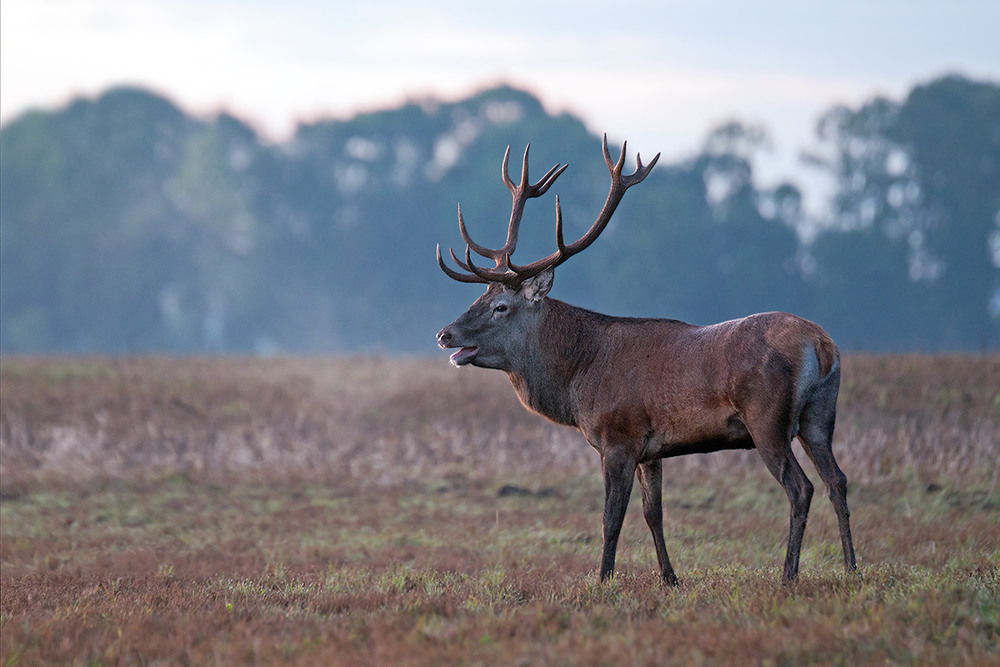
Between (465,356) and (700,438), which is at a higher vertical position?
(465,356)

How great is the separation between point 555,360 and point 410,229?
52.0 meters

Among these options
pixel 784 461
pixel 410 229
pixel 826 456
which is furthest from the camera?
pixel 410 229

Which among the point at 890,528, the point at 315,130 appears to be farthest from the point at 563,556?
the point at 315,130

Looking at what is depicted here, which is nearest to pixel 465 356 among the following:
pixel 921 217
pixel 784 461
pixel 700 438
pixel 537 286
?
pixel 537 286

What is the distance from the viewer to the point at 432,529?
38.9 ft

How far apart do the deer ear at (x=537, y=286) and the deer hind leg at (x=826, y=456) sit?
2371 mm

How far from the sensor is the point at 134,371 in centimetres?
2103

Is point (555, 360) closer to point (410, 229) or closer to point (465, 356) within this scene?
point (465, 356)

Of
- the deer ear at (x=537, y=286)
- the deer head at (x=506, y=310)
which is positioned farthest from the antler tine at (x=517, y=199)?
the deer ear at (x=537, y=286)

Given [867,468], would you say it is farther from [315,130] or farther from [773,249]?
[315,130]

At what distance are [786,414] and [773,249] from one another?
2043 inches

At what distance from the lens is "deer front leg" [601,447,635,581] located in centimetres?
822

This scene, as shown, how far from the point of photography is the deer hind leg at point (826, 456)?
7.90 m

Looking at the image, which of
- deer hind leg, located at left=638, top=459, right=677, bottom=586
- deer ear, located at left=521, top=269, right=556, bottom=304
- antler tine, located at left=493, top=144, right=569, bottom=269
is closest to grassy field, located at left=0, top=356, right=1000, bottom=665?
deer hind leg, located at left=638, top=459, right=677, bottom=586
